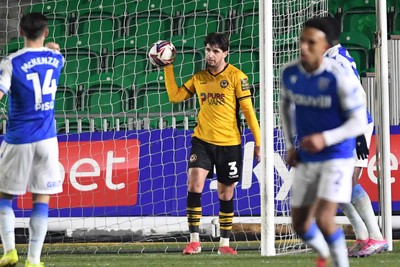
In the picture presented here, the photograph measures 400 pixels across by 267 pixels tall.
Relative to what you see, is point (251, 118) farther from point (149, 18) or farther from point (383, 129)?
point (149, 18)

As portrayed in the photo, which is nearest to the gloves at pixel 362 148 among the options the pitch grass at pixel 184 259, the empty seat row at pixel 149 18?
the pitch grass at pixel 184 259

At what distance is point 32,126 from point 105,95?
19.4 ft

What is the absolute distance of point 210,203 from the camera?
37.7 feet

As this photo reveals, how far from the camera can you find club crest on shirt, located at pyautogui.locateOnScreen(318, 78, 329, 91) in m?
6.25

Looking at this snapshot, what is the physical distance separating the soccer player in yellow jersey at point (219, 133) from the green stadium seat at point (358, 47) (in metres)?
4.41

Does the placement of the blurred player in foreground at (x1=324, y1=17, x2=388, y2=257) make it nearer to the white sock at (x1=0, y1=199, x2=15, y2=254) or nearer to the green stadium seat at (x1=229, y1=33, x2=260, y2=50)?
the white sock at (x1=0, y1=199, x2=15, y2=254)

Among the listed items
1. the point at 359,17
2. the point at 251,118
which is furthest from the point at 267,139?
the point at 359,17

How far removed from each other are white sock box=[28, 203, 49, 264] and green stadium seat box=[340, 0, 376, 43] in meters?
7.97

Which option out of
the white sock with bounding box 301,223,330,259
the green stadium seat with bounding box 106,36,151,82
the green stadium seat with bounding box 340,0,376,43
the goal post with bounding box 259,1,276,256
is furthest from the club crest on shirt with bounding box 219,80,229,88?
the green stadium seat with bounding box 340,0,376,43

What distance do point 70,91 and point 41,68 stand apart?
18.8 ft

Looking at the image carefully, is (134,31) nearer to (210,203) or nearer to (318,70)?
(210,203)

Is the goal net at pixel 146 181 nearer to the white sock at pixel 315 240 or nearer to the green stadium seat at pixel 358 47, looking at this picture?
the green stadium seat at pixel 358 47

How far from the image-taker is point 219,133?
973 cm

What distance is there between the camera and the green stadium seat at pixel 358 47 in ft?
45.6
